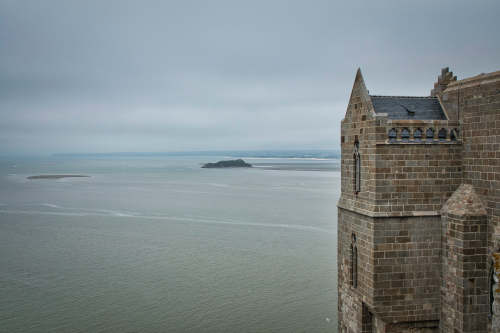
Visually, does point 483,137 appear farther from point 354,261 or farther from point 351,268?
point 351,268

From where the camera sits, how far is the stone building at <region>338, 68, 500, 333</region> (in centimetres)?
1249

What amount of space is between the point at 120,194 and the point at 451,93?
85.9 metres

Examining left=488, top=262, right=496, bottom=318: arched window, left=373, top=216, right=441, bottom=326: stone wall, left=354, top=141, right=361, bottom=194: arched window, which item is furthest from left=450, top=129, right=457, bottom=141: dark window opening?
left=488, top=262, right=496, bottom=318: arched window

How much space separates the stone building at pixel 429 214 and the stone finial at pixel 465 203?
27 mm

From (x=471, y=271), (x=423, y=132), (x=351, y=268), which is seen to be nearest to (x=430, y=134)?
(x=423, y=132)

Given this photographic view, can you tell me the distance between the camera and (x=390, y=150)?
1344cm

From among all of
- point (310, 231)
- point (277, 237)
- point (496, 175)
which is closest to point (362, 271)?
point (496, 175)

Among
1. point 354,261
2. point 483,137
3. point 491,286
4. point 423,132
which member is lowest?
point 491,286

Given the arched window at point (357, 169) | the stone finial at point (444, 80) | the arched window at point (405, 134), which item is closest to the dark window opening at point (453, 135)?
the arched window at point (405, 134)

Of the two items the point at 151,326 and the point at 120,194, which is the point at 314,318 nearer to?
the point at 151,326

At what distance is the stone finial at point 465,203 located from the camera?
1255 centimetres

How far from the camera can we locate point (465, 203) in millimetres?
12773

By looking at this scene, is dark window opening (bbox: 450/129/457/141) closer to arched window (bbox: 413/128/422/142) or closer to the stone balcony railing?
the stone balcony railing

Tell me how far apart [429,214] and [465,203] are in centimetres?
114
